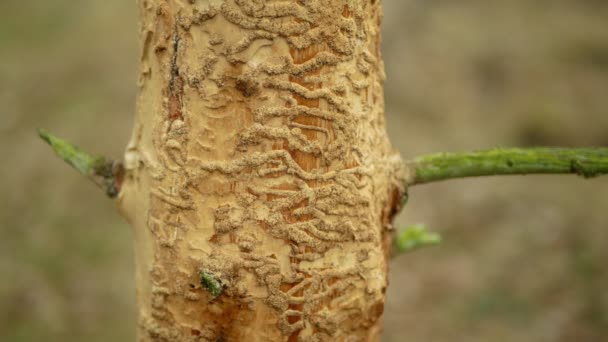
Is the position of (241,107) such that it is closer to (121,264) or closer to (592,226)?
(121,264)

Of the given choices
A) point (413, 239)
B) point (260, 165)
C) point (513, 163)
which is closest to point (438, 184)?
point (413, 239)

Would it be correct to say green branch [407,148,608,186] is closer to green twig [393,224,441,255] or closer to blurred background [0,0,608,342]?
green twig [393,224,441,255]

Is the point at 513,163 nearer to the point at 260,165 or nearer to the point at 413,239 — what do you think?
the point at 413,239

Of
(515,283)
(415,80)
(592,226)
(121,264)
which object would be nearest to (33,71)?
(121,264)

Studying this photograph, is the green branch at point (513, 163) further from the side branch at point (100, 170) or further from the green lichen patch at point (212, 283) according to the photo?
the side branch at point (100, 170)

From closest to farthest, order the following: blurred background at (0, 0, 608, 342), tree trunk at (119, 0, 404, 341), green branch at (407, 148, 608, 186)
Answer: tree trunk at (119, 0, 404, 341)
green branch at (407, 148, 608, 186)
blurred background at (0, 0, 608, 342)

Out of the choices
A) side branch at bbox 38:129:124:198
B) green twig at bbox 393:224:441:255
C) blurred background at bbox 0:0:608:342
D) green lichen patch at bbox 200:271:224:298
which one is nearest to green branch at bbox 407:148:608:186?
green twig at bbox 393:224:441:255
